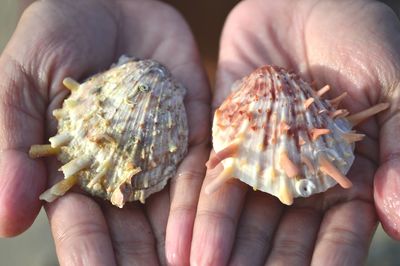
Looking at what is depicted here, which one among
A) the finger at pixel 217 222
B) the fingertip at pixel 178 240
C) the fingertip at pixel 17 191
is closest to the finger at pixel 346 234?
the finger at pixel 217 222

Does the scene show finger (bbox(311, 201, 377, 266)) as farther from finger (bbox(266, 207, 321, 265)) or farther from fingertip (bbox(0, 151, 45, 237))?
fingertip (bbox(0, 151, 45, 237))

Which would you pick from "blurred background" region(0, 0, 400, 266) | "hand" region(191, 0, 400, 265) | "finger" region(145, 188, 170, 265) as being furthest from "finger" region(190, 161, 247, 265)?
"blurred background" region(0, 0, 400, 266)

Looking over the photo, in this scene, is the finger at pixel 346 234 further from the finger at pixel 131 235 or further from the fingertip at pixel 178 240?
the finger at pixel 131 235

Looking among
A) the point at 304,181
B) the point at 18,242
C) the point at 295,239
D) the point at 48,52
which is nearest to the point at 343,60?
the point at 304,181

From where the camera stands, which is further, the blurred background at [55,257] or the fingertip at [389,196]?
the blurred background at [55,257]

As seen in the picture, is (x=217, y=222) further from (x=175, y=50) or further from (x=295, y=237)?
(x=175, y=50)

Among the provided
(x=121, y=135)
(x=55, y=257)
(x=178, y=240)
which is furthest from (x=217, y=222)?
(x=55, y=257)

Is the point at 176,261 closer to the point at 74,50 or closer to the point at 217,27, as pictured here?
the point at 74,50
